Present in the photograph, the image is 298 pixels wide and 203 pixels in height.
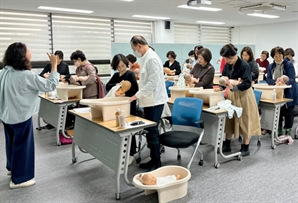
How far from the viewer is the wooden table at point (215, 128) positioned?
119 inches

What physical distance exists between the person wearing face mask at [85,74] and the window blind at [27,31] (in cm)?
324

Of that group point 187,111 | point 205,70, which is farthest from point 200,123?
point 205,70

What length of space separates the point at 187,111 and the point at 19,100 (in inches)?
68.6

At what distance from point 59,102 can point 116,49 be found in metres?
3.63

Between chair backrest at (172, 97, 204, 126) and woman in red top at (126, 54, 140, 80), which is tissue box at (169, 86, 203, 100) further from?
woman in red top at (126, 54, 140, 80)

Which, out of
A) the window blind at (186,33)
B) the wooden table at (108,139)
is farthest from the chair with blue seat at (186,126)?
the window blind at (186,33)

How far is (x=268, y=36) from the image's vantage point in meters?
10.1

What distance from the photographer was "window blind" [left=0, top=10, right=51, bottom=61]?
249 inches

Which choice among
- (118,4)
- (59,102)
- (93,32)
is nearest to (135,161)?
(59,102)

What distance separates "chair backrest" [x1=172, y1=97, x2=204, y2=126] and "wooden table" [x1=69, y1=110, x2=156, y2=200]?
0.65 m

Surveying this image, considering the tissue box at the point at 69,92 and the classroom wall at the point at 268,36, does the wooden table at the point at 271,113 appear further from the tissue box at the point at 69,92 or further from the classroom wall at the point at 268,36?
the classroom wall at the point at 268,36

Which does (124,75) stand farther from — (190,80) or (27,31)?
(27,31)

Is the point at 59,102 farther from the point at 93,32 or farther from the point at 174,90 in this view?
the point at 93,32

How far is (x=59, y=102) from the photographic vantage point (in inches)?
151
